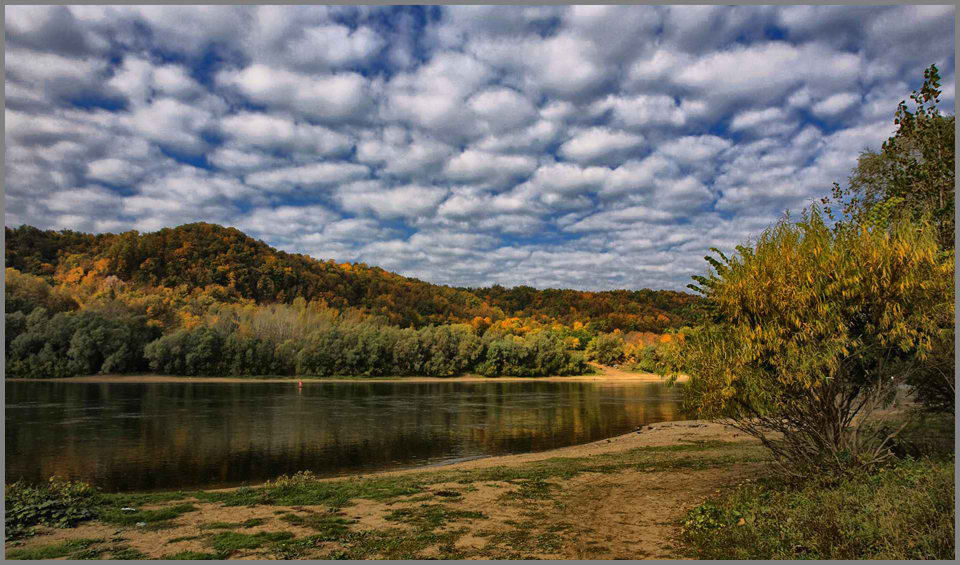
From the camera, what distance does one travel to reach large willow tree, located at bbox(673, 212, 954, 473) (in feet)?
33.0

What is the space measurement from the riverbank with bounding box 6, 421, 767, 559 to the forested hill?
113144mm

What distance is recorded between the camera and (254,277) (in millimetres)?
144625

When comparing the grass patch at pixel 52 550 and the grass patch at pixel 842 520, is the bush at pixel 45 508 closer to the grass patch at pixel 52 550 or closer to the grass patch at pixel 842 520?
the grass patch at pixel 52 550

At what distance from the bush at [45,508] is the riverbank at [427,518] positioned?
15.6 inches

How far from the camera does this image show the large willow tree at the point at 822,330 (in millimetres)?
10062

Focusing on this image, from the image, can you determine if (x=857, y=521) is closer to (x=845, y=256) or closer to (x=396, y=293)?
(x=845, y=256)

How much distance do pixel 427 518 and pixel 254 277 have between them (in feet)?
480

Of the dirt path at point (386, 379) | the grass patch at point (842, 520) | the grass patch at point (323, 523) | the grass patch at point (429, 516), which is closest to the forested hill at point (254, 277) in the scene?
the dirt path at point (386, 379)

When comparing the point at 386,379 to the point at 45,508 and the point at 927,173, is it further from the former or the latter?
the point at 927,173

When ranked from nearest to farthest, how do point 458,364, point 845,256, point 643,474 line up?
point 845,256
point 643,474
point 458,364

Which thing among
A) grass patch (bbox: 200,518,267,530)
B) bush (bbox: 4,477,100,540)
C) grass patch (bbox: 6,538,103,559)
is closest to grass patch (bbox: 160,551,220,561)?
grass patch (bbox: 200,518,267,530)

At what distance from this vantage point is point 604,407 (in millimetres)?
56500

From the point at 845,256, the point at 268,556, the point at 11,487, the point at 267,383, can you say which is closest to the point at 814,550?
the point at 845,256

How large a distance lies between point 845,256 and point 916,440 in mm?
7686
